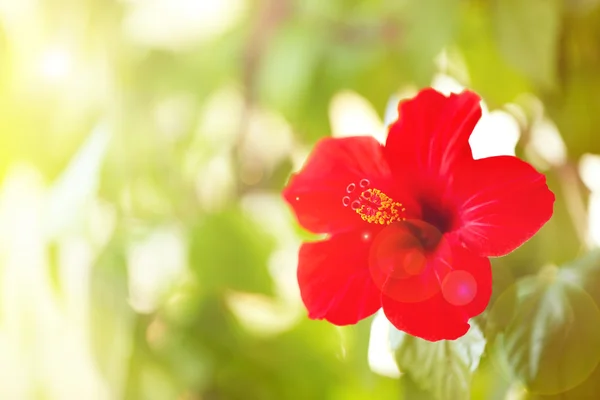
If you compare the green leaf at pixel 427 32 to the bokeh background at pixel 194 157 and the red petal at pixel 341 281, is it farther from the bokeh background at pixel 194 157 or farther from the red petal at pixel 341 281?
the red petal at pixel 341 281

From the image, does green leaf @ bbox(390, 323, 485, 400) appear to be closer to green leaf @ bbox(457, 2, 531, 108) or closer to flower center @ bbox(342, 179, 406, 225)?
flower center @ bbox(342, 179, 406, 225)

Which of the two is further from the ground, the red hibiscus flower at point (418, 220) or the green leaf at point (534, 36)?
the green leaf at point (534, 36)

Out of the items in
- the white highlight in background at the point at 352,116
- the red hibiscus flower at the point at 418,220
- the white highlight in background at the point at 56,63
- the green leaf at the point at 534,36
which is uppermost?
the white highlight in background at the point at 56,63

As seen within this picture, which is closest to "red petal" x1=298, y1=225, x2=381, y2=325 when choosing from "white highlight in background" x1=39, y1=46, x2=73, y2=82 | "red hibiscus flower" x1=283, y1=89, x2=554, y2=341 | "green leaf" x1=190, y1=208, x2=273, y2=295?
"red hibiscus flower" x1=283, y1=89, x2=554, y2=341

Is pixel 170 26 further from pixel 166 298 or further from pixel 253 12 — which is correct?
pixel 166 298

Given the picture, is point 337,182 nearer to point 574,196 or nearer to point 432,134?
point 432,134

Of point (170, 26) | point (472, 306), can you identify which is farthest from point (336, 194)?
point (170, 26)

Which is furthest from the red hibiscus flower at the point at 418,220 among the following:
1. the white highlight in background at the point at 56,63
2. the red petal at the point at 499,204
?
the white highlight in background at the point at 56,63

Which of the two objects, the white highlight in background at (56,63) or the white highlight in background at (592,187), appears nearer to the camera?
the white highlight in background at (592,187)
